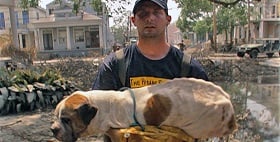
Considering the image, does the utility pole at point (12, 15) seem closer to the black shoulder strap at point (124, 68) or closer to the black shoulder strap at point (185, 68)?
the black shoulder strap at point (124, 68)

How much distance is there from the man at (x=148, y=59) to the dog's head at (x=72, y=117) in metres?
0.33

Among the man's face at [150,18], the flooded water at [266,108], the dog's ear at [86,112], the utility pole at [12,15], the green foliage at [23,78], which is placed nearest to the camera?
the dog's ear at [86,112]

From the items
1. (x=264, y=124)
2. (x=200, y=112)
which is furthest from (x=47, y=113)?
(x=200, y=112)

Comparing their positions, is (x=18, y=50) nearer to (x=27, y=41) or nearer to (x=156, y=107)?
(x=156, y=107)

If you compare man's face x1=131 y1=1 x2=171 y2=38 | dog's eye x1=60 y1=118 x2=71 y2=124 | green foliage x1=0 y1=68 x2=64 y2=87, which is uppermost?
man's face x1=131 y1=1 x2=171 y2=38

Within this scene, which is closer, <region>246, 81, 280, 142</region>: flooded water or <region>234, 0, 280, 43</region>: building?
<region>246, 81, 280, 142</region>: flooded water

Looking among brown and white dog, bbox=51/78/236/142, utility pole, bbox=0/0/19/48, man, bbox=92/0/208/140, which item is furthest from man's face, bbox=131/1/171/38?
utility pole, bbox=0/0/19/48

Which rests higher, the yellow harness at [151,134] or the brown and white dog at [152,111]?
the brown and white dog at [152,111]

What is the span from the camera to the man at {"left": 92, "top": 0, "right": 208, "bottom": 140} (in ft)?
5.03

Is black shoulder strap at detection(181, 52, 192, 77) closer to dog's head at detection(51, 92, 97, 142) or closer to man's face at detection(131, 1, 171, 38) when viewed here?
man's face at detection(131, 1, 171, 38)

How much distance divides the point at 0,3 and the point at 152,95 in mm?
11972

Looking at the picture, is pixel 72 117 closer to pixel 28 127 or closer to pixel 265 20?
pixel 28 127

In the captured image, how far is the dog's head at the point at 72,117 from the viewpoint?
3.96ft

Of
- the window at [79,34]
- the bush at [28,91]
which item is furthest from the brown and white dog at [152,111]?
the window at [79,34]
